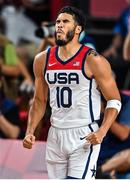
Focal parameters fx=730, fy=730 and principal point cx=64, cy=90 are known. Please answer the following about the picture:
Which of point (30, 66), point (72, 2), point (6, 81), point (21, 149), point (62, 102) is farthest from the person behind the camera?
point (72, 2)

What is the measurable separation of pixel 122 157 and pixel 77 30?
184cm

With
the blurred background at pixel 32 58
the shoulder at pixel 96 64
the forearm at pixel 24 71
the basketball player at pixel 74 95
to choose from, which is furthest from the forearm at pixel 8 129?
the shoulder at pixel 96 64

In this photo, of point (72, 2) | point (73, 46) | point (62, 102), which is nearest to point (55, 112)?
point (62, 102)

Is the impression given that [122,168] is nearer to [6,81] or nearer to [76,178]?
[76,178]

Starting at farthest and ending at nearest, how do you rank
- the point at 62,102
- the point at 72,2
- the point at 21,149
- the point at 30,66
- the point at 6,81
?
the point at 72,2 → the point at 30,66 → the point at 6,81 → the point at 21,149 → the point at 62,102

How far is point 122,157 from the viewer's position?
703cm

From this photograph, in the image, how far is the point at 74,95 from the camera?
5586 mm

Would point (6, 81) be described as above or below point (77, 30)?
below

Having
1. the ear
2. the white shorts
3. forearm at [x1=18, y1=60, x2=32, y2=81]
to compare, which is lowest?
forearm at [x1=18, y1=60, x2=32, y2=81]

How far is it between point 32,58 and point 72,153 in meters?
3.95

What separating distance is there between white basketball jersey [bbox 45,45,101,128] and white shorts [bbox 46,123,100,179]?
0.21 feet

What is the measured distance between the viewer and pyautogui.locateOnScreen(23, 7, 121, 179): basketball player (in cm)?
554

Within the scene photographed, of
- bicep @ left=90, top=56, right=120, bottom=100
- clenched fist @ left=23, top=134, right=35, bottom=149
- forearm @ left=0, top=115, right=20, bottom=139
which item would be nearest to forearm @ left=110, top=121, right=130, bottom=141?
forearm @ left=0, top=115, right=20, bottom=139

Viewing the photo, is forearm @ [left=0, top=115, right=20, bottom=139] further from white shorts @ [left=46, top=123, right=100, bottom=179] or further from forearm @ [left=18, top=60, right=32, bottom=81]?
white shorts @ [left=46, top=123, right=100, bottom=179]
